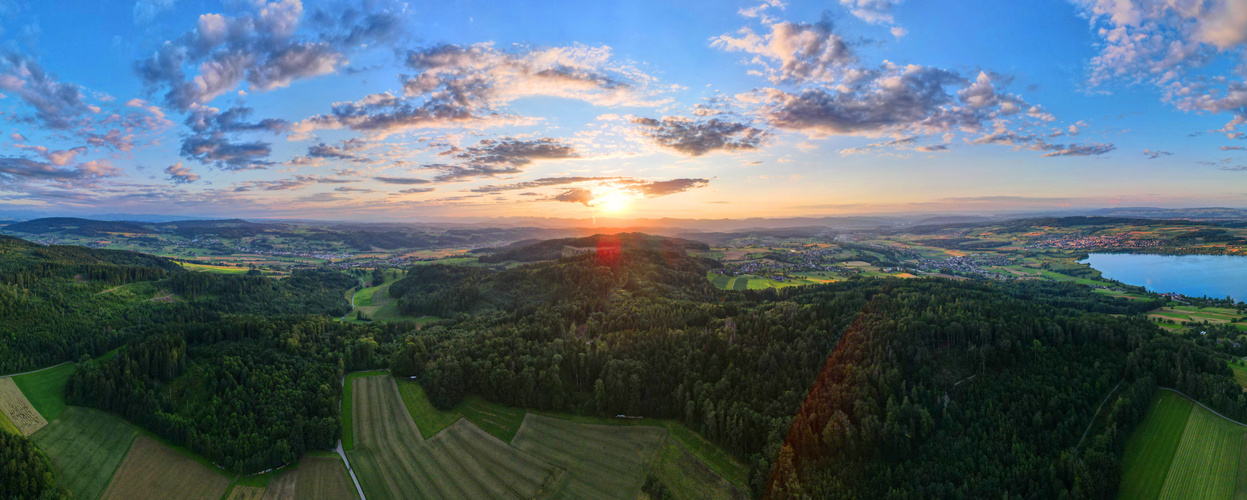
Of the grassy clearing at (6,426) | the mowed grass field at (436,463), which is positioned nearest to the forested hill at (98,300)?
the grassy clearing at (6,426)

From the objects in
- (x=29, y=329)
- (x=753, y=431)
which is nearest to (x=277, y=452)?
(x=753, y=431)

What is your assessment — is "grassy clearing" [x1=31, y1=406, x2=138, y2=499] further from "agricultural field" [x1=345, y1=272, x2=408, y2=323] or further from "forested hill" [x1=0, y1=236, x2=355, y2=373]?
"agricultural field" [x1=345, y1=272, x2=408, y2=323]

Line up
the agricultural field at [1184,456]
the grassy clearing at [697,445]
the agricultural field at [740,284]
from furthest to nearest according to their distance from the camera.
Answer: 1. the agricultural field at [740,284]
2. the grassy clearing at [697,445]
3. the agricultural field at [1184,456]

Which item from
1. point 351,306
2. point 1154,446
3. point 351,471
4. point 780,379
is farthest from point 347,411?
point 351,306

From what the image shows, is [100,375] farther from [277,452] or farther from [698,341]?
[698,341]

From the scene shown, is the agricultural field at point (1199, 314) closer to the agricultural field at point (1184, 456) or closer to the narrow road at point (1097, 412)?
the agricultural field at point (1184, 456)

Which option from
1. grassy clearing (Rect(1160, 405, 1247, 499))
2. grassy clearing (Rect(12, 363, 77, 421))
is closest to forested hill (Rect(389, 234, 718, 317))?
grassy clearing (Rect(12, 363, 77, 421))

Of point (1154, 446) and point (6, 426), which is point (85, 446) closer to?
point (6, 426)
